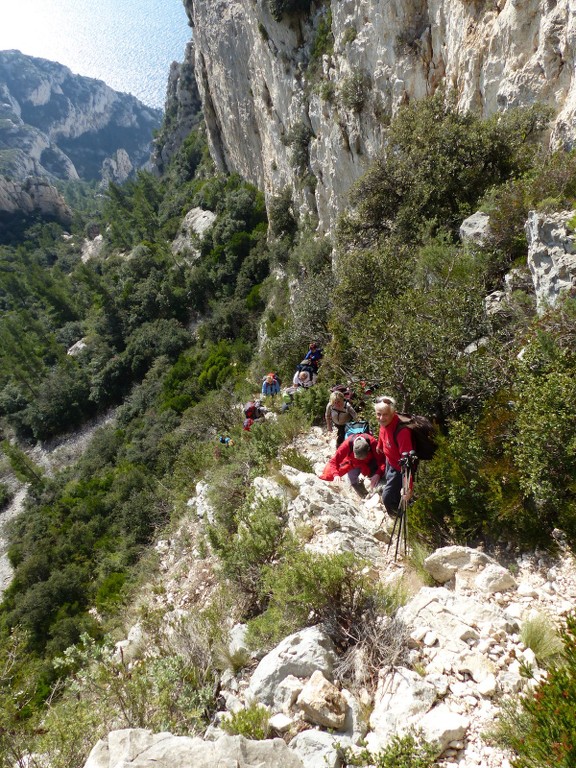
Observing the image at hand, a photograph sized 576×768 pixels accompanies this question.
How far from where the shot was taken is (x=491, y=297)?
6.40 m

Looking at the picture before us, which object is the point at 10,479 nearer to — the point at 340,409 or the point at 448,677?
the point at 340,409

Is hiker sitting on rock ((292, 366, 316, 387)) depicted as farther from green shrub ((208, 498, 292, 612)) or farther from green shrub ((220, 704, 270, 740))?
green shrub ((220, 704, 270, 740))

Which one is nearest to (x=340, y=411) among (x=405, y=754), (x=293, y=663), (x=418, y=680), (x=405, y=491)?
(x=405, y=491)

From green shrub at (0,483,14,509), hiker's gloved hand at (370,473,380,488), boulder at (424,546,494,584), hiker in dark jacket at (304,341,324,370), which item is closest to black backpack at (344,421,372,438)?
hiker's gloved hand at (370,473,380,488)

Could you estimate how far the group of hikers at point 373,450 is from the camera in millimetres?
4648

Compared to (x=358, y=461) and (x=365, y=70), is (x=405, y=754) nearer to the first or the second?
(x=358, y=461)

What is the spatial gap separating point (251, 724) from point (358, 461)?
3.32 metres

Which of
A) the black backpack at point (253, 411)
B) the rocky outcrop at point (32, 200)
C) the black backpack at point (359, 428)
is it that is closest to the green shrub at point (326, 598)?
the black backpack at point (359, 428)

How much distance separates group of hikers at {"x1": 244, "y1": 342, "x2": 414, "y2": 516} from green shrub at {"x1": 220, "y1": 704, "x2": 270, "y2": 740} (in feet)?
7.71

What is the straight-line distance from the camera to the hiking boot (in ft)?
19.3

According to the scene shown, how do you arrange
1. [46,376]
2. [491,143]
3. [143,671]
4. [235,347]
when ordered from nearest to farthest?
[143,671], [491,143], [235,347], [46,376]

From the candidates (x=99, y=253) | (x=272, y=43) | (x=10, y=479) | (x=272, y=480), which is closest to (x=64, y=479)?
(x=10, y=479)

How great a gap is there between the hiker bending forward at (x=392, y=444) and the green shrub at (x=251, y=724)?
245cm

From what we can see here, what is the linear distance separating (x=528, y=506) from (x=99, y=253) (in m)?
68.1
